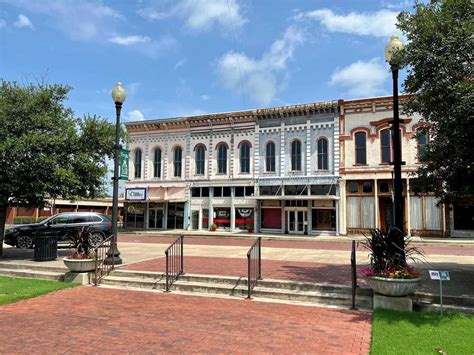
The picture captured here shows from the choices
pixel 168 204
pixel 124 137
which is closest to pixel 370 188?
pixel 168 204

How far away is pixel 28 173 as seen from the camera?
40.0ft

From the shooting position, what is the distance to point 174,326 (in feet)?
21.6

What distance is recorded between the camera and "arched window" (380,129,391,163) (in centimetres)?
2867

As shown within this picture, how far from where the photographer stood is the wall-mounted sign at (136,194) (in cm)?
3612

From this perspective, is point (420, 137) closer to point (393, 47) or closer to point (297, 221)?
point (297, 221)

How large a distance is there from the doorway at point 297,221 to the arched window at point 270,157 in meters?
4.00

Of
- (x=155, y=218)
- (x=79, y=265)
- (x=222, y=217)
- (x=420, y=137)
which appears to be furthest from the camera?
(x=155, y=218)

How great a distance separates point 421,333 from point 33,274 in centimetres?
984

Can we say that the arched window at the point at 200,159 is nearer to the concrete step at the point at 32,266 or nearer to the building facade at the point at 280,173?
the building facade at the point at 280,173

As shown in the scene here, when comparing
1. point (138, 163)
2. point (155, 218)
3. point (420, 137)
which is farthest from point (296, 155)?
point (138, 163)

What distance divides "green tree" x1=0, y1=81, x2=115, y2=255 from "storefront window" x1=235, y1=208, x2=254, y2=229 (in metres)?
19.7

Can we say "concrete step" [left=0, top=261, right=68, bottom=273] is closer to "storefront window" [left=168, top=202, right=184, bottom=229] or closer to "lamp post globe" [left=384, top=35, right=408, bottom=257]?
"lamp post globe" [left=384, top=35, right=408, bottom=257]

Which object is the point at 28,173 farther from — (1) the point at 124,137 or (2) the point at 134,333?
(2) the point at 134,333

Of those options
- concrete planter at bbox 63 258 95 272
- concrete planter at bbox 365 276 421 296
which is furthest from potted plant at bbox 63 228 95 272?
Result: concrete planter at bbox 365 276 421 296
